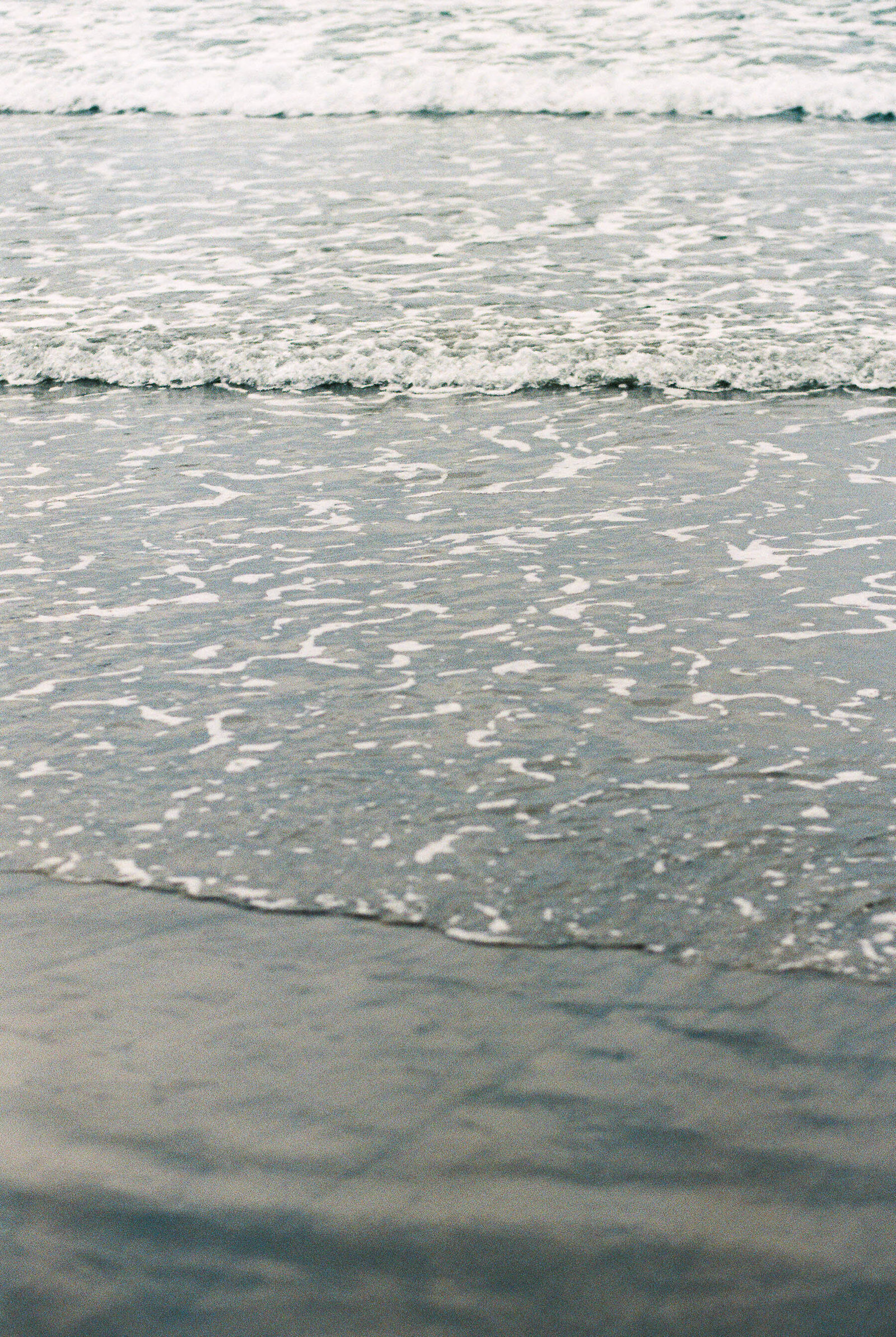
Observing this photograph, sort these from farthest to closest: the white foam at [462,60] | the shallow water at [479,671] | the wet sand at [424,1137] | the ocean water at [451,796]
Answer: the white foam at [462,60] < the shallow water at [479,671] < the ocean water at [451,796] < the wet sand at [424,1137]

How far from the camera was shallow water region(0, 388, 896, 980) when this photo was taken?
300cm

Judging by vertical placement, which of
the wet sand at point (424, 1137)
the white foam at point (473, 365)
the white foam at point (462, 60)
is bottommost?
the wet sand at point (424, 1137)

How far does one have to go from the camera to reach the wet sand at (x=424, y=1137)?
6.51 ft

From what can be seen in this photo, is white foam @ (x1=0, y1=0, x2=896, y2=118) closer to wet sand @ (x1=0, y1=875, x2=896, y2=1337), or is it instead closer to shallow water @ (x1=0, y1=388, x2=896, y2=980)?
shallow water @ (x1=0, y1=388, x2=896, y2=980)

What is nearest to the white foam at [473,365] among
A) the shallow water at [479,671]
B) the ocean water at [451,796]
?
the ocean water at [451,796]

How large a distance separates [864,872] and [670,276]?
6510 mm

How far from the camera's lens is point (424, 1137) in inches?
89.3

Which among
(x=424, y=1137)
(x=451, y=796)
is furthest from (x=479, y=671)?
(x=424, y=1137)

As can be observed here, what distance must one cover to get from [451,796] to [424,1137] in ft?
3.79

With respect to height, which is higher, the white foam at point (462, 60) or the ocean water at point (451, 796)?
the white foam at point (462, 60)

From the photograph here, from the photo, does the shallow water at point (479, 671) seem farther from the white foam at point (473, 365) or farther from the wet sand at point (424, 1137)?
the white foam at point (473, 365)

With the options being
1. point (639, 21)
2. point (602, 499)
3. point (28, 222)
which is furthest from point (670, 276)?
point (639, 21)

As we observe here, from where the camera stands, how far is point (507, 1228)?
6.87 ft

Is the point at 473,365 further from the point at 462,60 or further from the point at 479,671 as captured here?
the point at 462,60
